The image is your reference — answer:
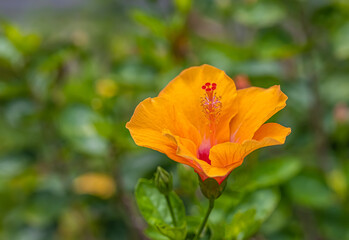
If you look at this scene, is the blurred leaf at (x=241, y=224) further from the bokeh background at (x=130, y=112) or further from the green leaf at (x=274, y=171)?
the bokeh background at (x=130, y=112)

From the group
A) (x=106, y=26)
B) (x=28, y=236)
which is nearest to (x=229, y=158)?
(x=28, y=236)

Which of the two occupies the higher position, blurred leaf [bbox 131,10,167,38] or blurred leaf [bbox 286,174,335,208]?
blurred leaf [bbox 131,10,167,38]

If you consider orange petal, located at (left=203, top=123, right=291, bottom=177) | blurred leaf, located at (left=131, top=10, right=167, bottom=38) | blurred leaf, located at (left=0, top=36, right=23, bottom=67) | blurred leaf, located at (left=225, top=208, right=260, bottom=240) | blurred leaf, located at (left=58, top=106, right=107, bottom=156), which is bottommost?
blurred leaf, located at (left=225, top=208, right=260, bottom=240)

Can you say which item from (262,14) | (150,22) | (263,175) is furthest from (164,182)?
(262,14)

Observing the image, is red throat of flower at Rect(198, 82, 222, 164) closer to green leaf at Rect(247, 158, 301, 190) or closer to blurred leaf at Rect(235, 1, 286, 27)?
green leaf at Rect(247, 158, 301, 190)

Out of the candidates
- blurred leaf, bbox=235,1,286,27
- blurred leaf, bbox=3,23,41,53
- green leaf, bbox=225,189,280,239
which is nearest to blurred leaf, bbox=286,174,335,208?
green leaf, bbox=225,189,280,239

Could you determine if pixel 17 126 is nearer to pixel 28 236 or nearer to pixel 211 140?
pixel 28 236

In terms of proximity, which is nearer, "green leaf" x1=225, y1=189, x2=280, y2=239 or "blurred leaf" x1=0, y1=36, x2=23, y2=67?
"green leaf" x1=225, y1=189, x2=280, y2=239

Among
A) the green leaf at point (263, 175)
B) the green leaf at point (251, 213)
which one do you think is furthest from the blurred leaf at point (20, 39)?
the green leaf at point (251, 213)
